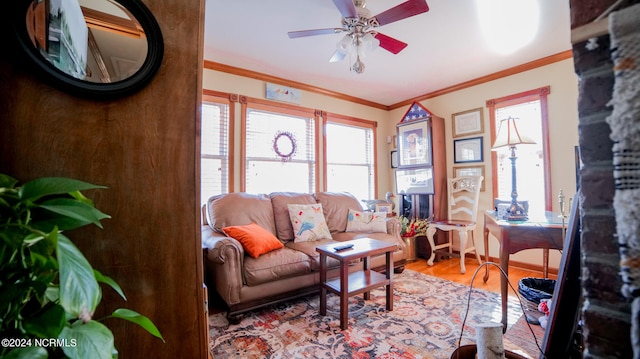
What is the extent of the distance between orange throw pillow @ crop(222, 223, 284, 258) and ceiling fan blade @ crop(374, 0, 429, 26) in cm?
203

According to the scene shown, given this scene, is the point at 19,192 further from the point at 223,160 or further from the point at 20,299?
the point at 223,160

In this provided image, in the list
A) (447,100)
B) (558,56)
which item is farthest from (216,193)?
(558,56)

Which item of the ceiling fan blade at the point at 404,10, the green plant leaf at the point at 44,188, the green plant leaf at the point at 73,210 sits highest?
the ceiling fan blade at the point at 404,10

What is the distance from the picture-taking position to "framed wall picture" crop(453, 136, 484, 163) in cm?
370

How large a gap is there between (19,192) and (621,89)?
115cm

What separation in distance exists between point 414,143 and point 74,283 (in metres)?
4.19

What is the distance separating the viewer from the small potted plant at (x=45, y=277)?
0.47 m

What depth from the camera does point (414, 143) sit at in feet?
13.5

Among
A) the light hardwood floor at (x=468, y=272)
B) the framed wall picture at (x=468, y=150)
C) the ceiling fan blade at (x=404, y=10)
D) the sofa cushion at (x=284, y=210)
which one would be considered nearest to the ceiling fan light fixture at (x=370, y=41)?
the ceiling fan blade at (x=404, y=10)

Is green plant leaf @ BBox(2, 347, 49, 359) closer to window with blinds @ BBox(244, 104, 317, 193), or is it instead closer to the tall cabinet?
window with blinds @ BBox(244, 104, 317, 193)

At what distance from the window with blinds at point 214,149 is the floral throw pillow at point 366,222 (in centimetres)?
165

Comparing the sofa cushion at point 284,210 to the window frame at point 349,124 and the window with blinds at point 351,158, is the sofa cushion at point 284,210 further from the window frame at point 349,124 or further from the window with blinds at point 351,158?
the window with blinds at point 351,158

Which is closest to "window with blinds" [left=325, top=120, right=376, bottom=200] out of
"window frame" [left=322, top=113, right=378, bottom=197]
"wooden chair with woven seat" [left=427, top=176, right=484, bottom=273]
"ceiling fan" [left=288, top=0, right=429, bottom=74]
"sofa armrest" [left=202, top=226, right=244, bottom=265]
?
"window frame" [left=322, top=113, right=378, bottom=197]

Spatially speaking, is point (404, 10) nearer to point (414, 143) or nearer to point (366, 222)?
point (366, 222)
